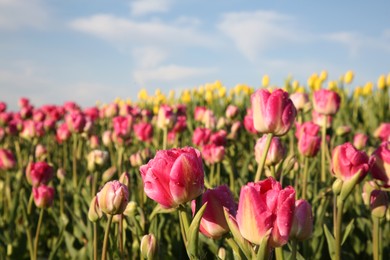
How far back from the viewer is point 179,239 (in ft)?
7.67

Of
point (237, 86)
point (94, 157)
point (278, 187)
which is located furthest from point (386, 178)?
point (237, 86)

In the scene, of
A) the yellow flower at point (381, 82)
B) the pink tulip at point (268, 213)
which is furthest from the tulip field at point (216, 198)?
the yellow flower at point (381, 82)

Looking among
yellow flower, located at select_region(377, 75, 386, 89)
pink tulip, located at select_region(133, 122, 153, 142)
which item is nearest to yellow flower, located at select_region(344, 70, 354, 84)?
yellow flower, located at select_region(377, 75, 386, 89)

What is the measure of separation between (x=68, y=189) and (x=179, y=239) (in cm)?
119

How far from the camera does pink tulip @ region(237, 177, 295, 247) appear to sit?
0.95m

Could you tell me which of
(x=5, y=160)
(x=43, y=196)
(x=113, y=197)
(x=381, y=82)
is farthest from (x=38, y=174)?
(x=381, y=82)

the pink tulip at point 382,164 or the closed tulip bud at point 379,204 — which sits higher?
the pink tulip at point 382,164

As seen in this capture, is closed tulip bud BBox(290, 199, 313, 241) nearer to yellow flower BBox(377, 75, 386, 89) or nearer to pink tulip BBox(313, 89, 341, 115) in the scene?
pink tulip BBox(313, 89, 341, 115)

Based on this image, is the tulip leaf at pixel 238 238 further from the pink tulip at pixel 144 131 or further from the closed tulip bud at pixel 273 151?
the pink tulip at pixel 144 131

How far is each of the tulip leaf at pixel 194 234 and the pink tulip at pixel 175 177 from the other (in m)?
0.07

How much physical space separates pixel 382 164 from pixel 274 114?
373mm

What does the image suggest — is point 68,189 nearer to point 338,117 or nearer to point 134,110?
point 134,110

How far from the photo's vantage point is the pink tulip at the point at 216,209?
3.66ft

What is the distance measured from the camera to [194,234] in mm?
1026
